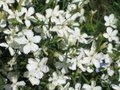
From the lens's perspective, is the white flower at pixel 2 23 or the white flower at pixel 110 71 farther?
the white flower at pixel 110 71

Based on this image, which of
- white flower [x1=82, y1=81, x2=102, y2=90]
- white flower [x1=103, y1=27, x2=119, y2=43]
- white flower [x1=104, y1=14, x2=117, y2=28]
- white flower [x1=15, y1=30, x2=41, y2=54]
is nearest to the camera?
white flower [x1=15, y1=30, x2=41, y2=54]

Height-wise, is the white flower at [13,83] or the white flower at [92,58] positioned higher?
the white flower at [92,58]

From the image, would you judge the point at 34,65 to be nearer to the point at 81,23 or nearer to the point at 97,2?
the point at 81,23

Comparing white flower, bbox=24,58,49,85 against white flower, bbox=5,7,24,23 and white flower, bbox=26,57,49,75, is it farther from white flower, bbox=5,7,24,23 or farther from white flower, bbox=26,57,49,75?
white flower, bbox=5,7,24,23

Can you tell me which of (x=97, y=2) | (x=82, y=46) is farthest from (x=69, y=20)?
(x=97, y=2)

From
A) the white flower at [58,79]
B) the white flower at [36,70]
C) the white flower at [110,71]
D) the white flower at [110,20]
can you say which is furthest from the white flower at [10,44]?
the white flower at [110,20]

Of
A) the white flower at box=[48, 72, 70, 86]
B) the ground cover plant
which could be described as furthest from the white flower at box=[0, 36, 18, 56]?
the white flower at box=[48, 72, 70, 86]

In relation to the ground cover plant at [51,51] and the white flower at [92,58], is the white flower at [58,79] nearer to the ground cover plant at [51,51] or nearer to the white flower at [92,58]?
the ground cover plant at [51,51]
